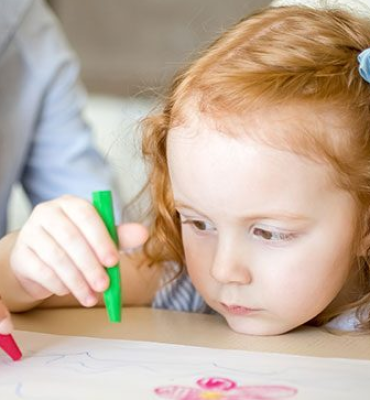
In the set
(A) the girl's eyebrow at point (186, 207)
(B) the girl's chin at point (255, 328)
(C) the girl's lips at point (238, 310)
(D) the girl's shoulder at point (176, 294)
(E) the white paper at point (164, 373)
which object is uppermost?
(A) the girl's eyebrow at point (186, 207)

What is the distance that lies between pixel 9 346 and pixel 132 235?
12 centimetres

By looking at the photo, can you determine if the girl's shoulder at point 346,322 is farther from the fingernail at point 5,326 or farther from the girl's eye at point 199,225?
the fingernail at point 5,326

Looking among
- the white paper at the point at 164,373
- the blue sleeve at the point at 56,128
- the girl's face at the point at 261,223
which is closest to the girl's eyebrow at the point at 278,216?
the girl's face at the point at 261,223

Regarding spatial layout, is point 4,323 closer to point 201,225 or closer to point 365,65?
point 201,225

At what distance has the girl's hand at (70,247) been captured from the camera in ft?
2.08

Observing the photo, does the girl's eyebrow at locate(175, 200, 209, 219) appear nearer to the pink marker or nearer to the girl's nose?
the girl's nose

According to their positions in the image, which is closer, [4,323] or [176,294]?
[4,323]

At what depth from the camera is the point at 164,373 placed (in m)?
0.58

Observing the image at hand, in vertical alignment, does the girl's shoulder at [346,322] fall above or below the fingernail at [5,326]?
below

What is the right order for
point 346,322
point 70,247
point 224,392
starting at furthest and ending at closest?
point 346,322
point 70,247
point 224,392

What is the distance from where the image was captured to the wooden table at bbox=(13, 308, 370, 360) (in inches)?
26.3

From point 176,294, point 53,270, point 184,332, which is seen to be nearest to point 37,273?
point 53,270

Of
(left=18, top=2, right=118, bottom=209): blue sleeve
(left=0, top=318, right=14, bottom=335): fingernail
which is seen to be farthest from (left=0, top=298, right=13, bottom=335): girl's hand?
(left=18, top=2, right=118, bottom=209): blue sleeve

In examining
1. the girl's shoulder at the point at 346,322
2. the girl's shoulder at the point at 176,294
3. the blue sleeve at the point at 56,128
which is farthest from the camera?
the blue sleeve at the point at 56,128
